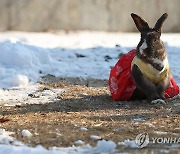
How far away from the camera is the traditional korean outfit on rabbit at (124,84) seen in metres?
7.64

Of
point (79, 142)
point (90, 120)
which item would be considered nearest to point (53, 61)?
point (90, 120)

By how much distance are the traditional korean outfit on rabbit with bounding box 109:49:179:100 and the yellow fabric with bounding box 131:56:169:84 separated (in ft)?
1.14

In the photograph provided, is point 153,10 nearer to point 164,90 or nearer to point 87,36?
point 87,36

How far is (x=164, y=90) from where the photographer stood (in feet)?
24.1

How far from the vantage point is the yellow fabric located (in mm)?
7137

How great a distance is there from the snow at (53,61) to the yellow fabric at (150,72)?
1025 millimetres

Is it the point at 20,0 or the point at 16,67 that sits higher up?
the point at 20,0

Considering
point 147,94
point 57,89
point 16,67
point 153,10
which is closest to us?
point 147,94

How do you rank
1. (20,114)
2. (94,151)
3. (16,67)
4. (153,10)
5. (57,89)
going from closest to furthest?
(94,151) → (20,114) → (57,89) → (16,67) → (153,10)

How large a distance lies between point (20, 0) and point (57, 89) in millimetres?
4620

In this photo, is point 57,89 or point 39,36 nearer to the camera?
point 57,89

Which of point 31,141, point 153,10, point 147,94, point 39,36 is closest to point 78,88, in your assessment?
point 147,94

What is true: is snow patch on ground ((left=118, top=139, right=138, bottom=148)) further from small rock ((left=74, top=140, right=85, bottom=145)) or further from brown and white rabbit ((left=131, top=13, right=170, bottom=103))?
brown and white rabbit ((left=131, top=13, right=170, bottom=103))

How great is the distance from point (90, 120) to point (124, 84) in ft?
5.17
